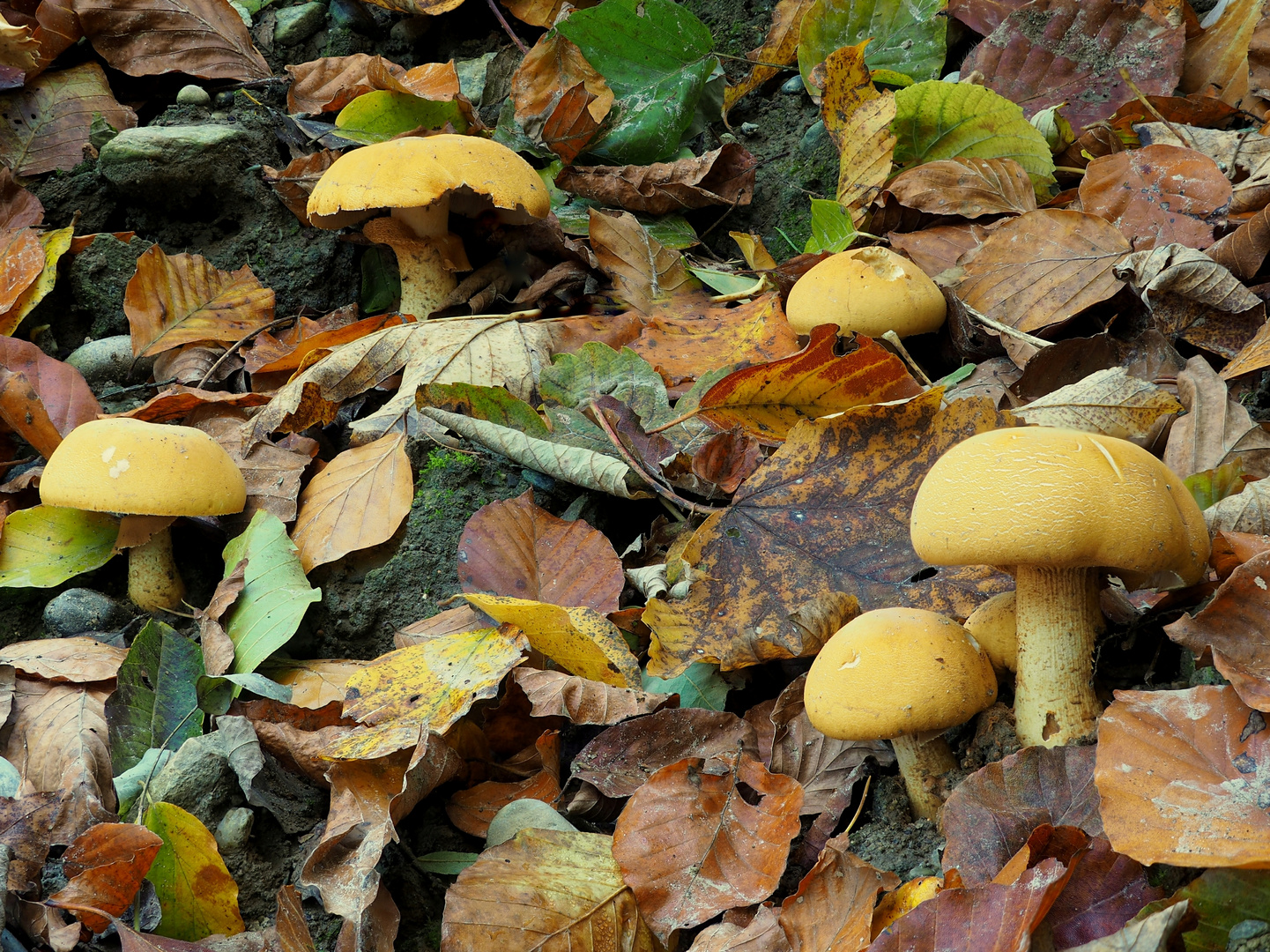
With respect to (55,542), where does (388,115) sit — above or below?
above

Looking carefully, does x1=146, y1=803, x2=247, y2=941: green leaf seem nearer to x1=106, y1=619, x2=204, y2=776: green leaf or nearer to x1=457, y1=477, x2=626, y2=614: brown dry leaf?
x1=106, y1=619, x2=204, y2=776: green leaf

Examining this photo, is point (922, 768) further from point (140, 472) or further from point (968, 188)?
point (968, 188)

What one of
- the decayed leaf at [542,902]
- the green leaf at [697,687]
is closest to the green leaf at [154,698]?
the decayed leaf at [542,902]

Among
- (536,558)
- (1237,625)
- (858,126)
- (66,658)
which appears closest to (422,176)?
(536,558)

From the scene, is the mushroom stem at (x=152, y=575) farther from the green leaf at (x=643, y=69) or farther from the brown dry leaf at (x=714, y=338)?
the green leaf at (x=643, y=69)

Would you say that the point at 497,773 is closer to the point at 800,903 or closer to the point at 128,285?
the point at 800,903

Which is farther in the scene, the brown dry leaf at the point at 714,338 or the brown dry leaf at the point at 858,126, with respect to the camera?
the brown dry leaf at the point at 858,126

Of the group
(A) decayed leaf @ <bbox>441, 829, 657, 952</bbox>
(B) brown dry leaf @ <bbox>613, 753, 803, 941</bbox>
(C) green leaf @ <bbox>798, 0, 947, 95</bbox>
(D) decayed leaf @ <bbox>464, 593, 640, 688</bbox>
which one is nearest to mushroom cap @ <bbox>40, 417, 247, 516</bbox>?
(D) decayed leaf @ <bbox>464, 593, 640, 688</bbox>
